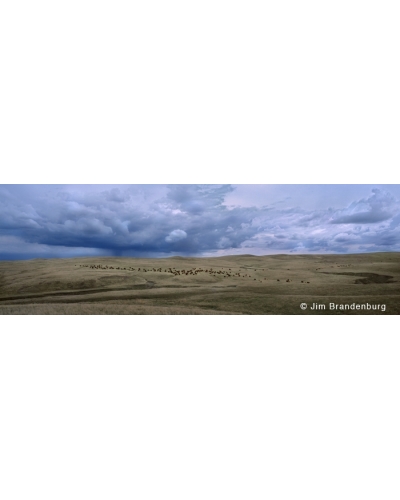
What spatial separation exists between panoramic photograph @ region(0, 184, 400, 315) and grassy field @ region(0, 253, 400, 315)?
0.06ft

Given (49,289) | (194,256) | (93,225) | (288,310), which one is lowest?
(288,310)

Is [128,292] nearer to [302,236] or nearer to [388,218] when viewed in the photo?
[302,236]

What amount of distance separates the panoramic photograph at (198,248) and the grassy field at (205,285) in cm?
2

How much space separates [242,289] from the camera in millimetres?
7648

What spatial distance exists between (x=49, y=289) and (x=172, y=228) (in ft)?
8.25

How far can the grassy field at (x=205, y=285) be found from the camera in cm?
746

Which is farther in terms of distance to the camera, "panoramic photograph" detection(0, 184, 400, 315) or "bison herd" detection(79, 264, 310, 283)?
"bison herd" detection(79, 264, 310, 283)

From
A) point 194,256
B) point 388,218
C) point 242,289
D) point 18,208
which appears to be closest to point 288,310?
point 242,289

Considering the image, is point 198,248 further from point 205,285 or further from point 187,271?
point 205,285

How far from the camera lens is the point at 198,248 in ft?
25.6

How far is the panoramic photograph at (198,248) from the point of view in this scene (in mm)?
7551

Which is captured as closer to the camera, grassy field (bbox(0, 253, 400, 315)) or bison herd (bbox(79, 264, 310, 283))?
grassy field (bbox(0, 253, 400, 315))

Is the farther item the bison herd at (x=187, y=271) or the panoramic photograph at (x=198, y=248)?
the bison herd at (x=187, y=271)

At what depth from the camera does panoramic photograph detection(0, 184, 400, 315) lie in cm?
755
